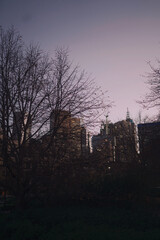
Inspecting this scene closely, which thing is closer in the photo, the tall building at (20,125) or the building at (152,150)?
the tall building at (20,125)

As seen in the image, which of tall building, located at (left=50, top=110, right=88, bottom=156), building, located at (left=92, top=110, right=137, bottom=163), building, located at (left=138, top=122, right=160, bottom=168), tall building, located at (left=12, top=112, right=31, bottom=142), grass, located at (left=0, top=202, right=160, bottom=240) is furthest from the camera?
building, located at (left=92, top=110, right=137, bottom=163)

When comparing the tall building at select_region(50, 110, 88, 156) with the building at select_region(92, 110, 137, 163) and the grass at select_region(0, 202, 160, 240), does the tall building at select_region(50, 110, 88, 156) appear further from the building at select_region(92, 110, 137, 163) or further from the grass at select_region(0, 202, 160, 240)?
the building at select_region(92, 110, 137, 163)

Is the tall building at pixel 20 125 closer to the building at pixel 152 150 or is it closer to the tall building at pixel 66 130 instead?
the tall building at pixel 66 130

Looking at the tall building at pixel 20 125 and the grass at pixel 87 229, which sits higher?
the tall building at pixel 20 125

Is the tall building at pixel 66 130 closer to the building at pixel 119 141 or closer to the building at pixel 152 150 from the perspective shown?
the building at pixel 152 150

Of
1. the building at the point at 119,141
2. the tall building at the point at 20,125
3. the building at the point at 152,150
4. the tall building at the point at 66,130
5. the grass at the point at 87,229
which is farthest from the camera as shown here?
the building at the point at 119,141

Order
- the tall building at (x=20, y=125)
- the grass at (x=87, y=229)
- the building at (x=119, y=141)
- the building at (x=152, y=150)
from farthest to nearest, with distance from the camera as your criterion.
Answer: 1. the building at (x=119, y=141)
2. the building at (x=152, y=150)
3. the tall building at (x=20, y=125)
4. the grass at (x=87, y=229)

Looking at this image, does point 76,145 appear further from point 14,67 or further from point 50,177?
point 14,67

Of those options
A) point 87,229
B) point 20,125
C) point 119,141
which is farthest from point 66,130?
point 119,141

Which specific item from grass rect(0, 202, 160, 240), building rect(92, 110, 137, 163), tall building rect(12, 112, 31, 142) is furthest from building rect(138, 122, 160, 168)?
tall building rect(12, 112, 31, 142)

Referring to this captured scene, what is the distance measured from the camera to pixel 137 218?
24.6 feet

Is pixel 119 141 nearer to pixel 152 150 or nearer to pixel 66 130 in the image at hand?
pixel 152 150

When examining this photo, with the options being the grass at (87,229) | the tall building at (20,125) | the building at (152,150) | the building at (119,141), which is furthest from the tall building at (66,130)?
the building at (119,141)

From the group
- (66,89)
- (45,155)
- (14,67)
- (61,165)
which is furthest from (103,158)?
(14,67)
